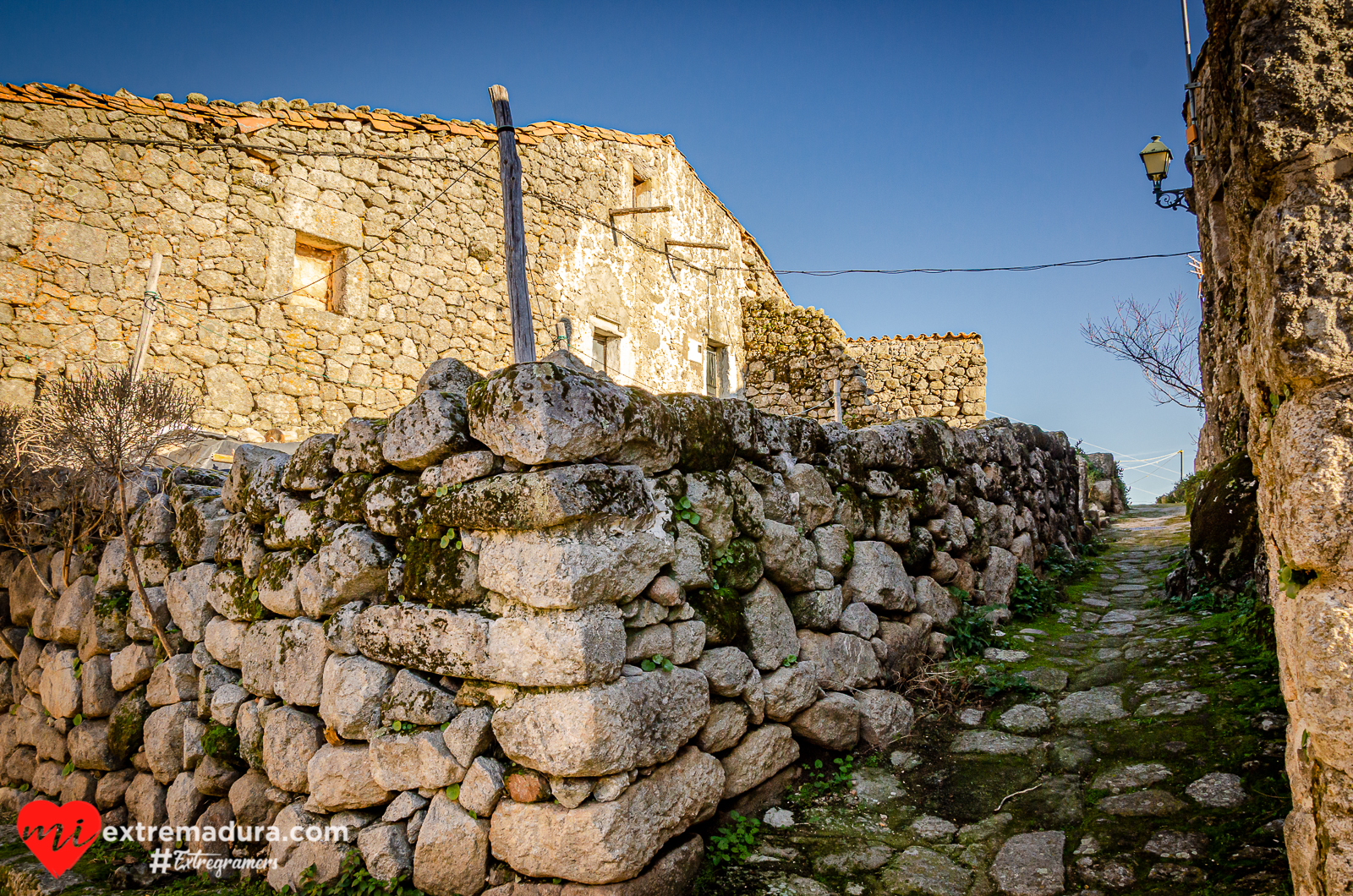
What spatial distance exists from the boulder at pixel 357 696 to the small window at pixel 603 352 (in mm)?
7969

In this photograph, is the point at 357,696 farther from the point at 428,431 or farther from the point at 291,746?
the point at 428,431

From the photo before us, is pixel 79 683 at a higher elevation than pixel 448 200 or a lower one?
lower

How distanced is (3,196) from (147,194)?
3.39 ft

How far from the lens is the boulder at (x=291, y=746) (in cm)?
306

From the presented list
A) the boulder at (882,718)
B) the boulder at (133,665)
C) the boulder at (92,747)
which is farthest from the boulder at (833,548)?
the boulder at (92,747)

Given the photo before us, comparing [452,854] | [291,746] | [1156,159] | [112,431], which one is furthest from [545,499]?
[1156,159]

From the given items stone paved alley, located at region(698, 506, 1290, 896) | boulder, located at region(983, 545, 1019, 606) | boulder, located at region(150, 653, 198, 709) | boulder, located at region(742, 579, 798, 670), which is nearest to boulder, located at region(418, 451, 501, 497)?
boulder, located at region(742, 579, 798, 670)

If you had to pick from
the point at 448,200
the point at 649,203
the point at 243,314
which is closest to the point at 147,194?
the point at 243,314

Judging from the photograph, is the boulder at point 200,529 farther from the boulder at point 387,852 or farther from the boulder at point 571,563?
the boulder at point 571,563

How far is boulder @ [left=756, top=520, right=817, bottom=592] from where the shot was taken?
11.0 ft

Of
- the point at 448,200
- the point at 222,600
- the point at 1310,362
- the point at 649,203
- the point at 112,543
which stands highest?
the point at 649,203

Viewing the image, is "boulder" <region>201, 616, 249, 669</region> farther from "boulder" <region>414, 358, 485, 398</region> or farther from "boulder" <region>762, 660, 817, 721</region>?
"boulder" <region>762, 660, 817, 721</region>

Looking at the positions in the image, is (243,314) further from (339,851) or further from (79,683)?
(339,851)

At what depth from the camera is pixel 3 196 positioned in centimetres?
634
